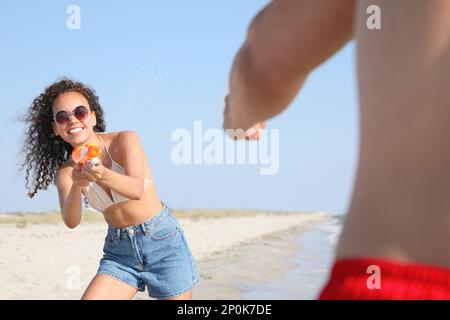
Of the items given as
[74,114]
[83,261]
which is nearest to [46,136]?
[74,114]

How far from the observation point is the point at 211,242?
17.4m

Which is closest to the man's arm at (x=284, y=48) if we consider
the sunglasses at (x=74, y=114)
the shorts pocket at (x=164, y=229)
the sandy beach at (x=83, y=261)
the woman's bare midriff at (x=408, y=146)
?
the woman's bare midriff at (x=408, y=146)

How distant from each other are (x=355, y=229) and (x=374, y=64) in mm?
219

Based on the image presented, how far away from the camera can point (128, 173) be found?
3891 mm

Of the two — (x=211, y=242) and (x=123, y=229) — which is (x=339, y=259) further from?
(x=211, y=242)

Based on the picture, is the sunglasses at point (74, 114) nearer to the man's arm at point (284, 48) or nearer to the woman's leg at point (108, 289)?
the woman's leg at point (108, 289)

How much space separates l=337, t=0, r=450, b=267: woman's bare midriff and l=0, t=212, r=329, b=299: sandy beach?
7.49m

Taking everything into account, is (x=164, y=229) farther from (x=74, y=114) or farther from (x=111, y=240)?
(x=74, y=114)

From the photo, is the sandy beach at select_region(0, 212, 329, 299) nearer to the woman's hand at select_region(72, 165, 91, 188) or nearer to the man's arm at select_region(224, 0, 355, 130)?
the woman's hand at select_region(72, 165, 91, 188)

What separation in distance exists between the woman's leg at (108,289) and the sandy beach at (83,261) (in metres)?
4.45

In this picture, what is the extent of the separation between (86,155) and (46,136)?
1.21 metres

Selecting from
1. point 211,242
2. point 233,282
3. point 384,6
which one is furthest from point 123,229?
point 211,242
